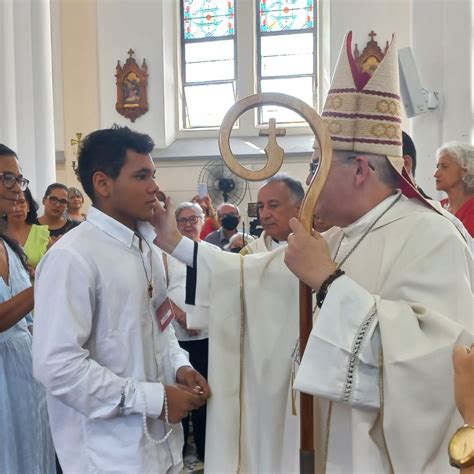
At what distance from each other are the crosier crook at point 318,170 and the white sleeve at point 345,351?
114 mm

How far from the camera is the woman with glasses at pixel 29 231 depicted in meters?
3.68

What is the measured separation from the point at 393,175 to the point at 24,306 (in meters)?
1.32

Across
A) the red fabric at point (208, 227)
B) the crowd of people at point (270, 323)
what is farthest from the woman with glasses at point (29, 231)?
the red fabric at point (208, 227)

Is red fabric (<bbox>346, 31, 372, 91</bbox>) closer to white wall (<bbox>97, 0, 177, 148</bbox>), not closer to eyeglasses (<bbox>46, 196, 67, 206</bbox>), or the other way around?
eyeglasses (<bbox>46, 196, 67, 206</bbox>)

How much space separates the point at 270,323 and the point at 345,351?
41 centimetres

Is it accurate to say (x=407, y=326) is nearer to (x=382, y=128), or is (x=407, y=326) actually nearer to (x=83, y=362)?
(x=382, y=128)

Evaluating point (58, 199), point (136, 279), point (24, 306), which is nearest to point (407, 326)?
point (136, 279)

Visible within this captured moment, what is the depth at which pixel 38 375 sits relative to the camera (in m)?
1.67

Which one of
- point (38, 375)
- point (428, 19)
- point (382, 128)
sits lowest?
point (38, 375)

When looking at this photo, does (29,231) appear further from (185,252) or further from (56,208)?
(185,252)

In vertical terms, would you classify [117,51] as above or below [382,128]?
above

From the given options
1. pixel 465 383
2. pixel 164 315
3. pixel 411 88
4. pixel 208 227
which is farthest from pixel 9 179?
pixel 208 227

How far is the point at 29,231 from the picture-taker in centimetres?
383

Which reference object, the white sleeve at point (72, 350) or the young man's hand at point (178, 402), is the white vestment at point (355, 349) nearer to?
A: the young man's hand at point (178, 402)
